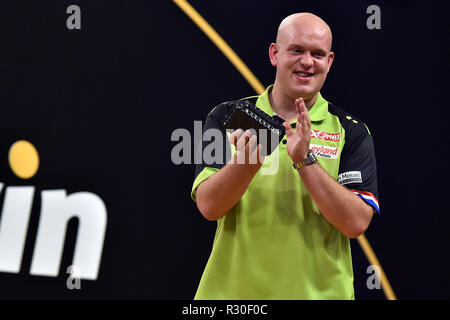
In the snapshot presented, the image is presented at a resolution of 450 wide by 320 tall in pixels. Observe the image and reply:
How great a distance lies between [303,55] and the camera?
6.32 feet

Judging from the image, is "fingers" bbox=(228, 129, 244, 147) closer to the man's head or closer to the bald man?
the bald man

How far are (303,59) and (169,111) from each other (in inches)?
48.4

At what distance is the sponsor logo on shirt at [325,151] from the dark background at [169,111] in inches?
41.2

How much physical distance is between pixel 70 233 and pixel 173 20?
4.07ft

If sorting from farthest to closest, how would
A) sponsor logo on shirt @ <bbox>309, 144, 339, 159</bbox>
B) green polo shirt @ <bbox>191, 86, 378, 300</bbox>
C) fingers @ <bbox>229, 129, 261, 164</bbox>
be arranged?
sponsor logo on shirt @ <bbox>309, 144, 339, 159</bbox>
green polo shirt @ <bbox>191, 86, 378, 300</bbox>
fingers @ <bbox>229, 129, 261, 164</bbox>

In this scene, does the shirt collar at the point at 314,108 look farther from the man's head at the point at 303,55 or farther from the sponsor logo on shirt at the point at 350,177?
the sponsor logo on shirt at the point at 350,177

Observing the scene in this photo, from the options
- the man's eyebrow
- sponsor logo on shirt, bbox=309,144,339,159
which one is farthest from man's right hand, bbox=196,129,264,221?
the man's eyebrow

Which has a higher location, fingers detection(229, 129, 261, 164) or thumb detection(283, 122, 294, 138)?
thumb detection(283, 122, 294, 138)

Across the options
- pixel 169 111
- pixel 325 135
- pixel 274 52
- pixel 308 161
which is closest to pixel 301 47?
pixel 274 52

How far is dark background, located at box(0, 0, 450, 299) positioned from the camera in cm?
290

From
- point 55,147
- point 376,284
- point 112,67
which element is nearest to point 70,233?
point 55,147

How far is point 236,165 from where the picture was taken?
5.62ft

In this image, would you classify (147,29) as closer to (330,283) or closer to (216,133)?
(216,133)

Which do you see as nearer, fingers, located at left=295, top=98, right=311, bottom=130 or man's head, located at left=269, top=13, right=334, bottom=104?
fingers, located at left=295, top=98, right=311, bottom=130
